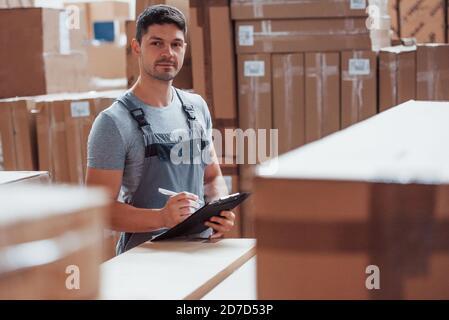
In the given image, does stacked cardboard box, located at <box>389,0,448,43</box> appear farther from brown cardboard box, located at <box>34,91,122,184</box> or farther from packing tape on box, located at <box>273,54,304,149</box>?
brown cardboard box, located at <box>34,91,122,184</box>

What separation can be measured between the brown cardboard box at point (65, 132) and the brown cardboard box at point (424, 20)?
1.91m

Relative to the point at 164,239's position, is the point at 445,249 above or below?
above

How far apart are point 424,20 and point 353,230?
369 cm

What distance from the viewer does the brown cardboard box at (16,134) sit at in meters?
3.45

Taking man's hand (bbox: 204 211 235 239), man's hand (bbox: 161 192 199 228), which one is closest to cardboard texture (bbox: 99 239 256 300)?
man's hand (bbox: 204 211 235 239)

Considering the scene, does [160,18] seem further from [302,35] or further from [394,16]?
[394,16]

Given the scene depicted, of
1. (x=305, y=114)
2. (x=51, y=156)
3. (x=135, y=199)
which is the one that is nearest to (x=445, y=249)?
(x=135, y=199)

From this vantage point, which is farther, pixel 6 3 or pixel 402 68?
pixel 6 3

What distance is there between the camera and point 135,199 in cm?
247

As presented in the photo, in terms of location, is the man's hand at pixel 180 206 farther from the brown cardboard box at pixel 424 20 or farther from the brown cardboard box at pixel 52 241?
the brown cardboard box at pixel 424 20

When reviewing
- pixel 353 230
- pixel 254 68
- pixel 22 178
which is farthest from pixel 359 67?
pixel 353 230

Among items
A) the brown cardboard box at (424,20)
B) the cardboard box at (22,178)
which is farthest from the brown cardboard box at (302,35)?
the cardboard box at (22,178)
